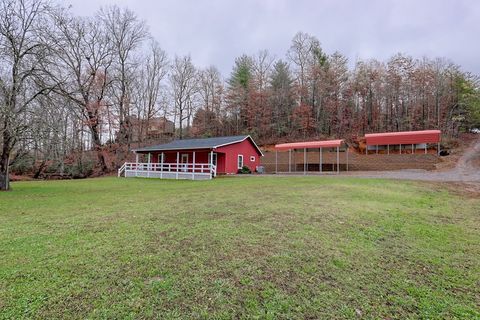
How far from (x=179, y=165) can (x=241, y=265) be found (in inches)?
779

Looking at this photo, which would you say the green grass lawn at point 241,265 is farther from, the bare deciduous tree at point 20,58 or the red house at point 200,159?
the red house at point 200,159

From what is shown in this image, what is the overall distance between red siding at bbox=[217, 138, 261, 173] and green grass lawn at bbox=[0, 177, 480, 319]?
15.2m

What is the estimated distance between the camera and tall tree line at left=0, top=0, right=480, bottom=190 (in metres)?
25.9

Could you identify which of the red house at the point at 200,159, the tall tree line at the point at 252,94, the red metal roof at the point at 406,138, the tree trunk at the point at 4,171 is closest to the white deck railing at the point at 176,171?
the red house at the point at 200,159

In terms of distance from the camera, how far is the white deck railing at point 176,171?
18531mm

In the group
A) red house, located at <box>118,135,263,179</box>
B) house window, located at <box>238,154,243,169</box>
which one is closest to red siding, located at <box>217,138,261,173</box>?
red house, located at <box>118,135,263,179</box>

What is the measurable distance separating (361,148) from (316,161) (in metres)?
7.41

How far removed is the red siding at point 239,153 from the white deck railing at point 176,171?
1.76 meters

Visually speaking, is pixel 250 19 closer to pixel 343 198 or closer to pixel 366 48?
pixel 343 198

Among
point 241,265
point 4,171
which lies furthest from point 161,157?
point 241,265

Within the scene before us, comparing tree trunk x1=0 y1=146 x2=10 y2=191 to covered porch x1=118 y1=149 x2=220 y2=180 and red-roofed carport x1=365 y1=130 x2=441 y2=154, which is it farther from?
red-roofed carport x1=365 y1=130 x2=441 y2=154

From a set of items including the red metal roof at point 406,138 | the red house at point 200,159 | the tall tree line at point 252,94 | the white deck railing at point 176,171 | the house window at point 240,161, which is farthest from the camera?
the tall tree line at point 252,94

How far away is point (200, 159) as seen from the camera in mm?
22000

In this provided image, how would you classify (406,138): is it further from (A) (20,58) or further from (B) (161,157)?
(A) (20,58)
